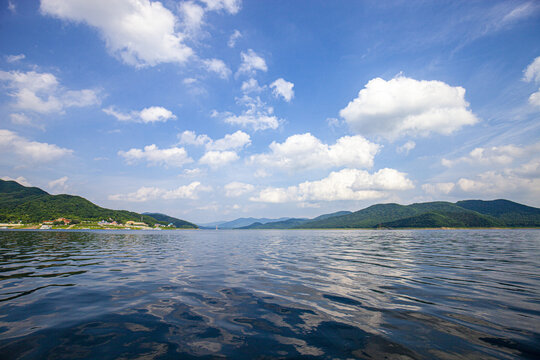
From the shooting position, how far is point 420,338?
6.86 meters

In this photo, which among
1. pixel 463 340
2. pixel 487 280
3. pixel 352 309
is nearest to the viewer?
pixel 463 340

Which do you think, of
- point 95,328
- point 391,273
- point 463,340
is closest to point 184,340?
point 95,328

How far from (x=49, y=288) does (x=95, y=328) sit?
7892 millimetres

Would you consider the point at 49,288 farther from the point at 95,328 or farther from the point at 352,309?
the point at 352,309

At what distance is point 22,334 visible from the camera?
6.88 meters

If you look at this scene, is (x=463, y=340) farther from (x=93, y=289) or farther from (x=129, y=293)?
(x=93, y=289)

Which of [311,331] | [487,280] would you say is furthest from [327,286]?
[487,280]

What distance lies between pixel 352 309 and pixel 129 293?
10966 mm

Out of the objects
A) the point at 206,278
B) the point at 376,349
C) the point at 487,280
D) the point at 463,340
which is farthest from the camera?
the point at 206,278

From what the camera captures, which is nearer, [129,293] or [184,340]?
[184,340]

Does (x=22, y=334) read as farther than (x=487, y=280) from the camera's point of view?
No

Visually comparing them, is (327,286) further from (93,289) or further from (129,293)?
(93,289)

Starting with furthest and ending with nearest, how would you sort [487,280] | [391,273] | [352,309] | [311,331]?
[391,273], [487,280], [352,309], [311,331]

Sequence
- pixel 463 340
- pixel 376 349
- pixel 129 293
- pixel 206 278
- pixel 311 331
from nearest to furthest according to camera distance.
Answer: pixel 376 349 → pixel 463 340 → pixel 311 331 → pixel 129 293 → pixel 206 278
